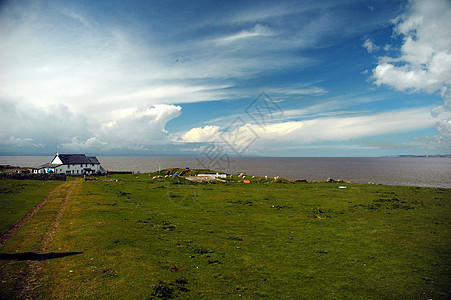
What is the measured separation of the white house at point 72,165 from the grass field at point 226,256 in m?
62.3

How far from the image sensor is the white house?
7727 cm

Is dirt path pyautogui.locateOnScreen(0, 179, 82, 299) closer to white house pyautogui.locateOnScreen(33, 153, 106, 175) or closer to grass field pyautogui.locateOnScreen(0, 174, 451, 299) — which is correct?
grass field pyautogui.locateOnScreen(0, 174, 451, 299)

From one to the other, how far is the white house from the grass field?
2454 inches

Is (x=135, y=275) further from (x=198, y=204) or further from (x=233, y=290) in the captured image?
(x=198, y=204)

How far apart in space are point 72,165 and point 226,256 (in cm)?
8519

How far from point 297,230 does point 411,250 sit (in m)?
8.35

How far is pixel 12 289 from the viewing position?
10625mm

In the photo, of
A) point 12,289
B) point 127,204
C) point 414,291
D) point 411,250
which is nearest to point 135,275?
point 12,289

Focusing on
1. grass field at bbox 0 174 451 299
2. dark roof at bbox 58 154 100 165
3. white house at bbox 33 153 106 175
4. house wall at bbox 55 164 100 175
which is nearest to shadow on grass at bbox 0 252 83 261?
grass field at bbox 0 174 451 299

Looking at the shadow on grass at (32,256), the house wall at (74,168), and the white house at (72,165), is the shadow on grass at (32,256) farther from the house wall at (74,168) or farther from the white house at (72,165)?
the house wall at (74,168)

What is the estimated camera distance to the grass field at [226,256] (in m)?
11.4

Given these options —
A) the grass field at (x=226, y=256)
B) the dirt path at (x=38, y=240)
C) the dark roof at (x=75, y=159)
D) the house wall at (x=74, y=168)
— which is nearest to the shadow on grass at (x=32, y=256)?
the grass field at (x=226, y=256)

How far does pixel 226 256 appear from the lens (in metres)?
15.5

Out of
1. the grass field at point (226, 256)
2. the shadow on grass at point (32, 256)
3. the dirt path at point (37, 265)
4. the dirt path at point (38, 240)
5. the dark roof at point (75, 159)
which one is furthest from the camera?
the dark roof at point (75, 159)
